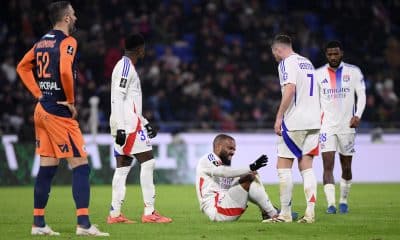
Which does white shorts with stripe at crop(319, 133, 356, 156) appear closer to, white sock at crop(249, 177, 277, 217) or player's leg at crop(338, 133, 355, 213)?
player's leg at crop(338, 133, 355, 213)

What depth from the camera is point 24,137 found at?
2236 centimetres

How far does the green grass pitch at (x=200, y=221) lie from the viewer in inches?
396

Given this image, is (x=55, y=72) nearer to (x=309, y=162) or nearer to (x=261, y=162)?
(x=261, y=162)

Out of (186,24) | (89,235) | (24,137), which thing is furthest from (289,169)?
(186,24)

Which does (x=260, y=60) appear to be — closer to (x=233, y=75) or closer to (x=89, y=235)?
(x=233, y=75)

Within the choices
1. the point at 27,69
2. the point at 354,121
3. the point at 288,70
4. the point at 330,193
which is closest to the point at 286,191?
the point at 288,70

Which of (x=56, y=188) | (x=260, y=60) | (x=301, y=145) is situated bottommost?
(x=56, y=188)

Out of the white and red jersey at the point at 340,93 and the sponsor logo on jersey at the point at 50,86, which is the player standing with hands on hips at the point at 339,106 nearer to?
Result: the white and red jersey at the point at 340,93

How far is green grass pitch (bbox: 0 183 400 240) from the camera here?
1005 cm

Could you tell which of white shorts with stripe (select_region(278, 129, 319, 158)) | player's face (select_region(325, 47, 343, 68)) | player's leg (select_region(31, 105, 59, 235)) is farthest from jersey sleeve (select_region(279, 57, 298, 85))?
player's leg (select_region(31, 105, 59, 235))

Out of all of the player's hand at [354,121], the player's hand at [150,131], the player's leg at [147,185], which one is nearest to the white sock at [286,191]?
the player's leg at [147,185]

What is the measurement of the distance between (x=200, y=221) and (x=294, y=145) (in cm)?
165

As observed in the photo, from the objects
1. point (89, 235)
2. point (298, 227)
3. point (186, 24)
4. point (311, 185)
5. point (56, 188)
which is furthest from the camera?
point (186, 24)

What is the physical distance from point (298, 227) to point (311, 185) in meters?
0.98
